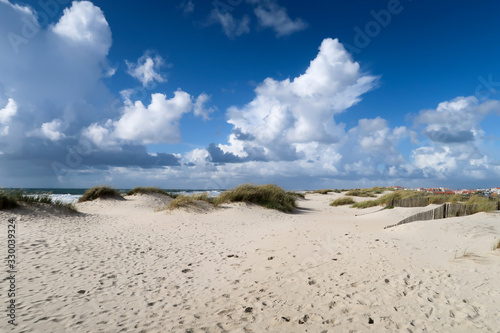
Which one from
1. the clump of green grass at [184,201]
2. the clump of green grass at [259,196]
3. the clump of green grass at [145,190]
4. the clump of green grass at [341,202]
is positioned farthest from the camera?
the clump of green grass at [341,202]

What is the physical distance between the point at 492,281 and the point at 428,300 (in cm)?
155

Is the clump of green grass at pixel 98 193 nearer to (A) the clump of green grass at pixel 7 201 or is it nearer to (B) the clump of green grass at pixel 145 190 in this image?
(B) the clump of green grass at pixel 145 190

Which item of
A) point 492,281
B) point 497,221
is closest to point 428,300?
point 492,281

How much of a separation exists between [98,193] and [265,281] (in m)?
18.6

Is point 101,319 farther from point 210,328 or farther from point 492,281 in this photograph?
point 492,281

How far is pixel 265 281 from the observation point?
482 cm

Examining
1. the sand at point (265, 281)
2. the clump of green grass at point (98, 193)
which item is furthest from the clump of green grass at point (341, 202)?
the clump of green grass at point (98, 193)

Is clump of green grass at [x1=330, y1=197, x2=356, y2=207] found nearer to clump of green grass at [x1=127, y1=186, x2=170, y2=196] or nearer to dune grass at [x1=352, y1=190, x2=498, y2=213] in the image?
dune grass at [x1=352, y1=190, x2=498, y2=213]

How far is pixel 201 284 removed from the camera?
4863mm

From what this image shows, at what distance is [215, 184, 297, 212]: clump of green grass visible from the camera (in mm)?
16812

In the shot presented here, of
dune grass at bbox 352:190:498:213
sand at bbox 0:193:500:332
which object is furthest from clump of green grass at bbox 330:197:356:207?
sand at bbox 0:193:500:332

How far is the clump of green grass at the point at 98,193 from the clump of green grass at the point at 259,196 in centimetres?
918

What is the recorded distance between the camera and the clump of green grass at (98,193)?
745 inches

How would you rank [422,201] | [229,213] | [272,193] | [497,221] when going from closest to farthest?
[497,221] < [229,213] < [422,201] < [272,193]
